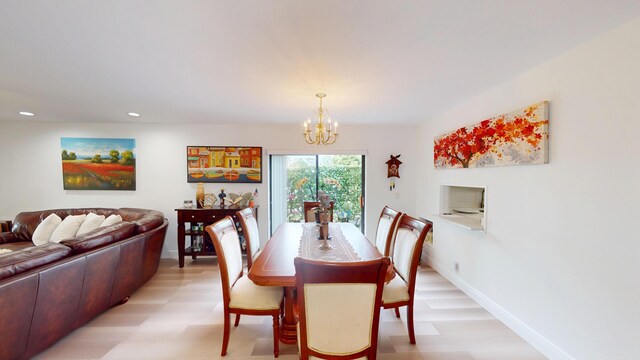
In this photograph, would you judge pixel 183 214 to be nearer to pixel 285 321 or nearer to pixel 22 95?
pixel 22 95

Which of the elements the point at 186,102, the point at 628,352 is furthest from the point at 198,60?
the point at 628,352

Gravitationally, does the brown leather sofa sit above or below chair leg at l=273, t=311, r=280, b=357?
above

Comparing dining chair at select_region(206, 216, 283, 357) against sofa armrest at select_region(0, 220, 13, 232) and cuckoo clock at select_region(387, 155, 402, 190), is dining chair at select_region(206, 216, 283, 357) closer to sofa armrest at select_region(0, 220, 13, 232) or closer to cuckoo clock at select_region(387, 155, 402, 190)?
cuckoo clock at select_region(387, 155, 402, 190)

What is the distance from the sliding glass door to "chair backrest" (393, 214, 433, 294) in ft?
6.74

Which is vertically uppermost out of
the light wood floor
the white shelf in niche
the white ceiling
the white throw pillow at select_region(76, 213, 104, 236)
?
the white ceiling

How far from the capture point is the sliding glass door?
14.1 feet

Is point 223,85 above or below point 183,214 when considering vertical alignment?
above

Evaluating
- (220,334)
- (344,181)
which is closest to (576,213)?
(220,334)

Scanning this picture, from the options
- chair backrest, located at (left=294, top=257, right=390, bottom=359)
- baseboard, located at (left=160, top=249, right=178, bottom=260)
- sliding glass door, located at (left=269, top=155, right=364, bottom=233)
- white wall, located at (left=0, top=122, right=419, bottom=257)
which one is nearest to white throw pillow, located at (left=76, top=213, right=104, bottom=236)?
white wall, located at (left=0, top=122, right=419, bottom=257)

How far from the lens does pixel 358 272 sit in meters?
1.14

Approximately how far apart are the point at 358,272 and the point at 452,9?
146cm

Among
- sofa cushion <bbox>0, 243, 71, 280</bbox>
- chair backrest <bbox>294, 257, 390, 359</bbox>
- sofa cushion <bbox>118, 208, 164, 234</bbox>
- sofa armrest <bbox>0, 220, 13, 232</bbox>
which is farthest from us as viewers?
sofa armrest <bbox>0, 220, 13, 232</bbox>

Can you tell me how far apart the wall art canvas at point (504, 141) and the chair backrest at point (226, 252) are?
8.37ft

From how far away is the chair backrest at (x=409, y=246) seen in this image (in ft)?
5.98
